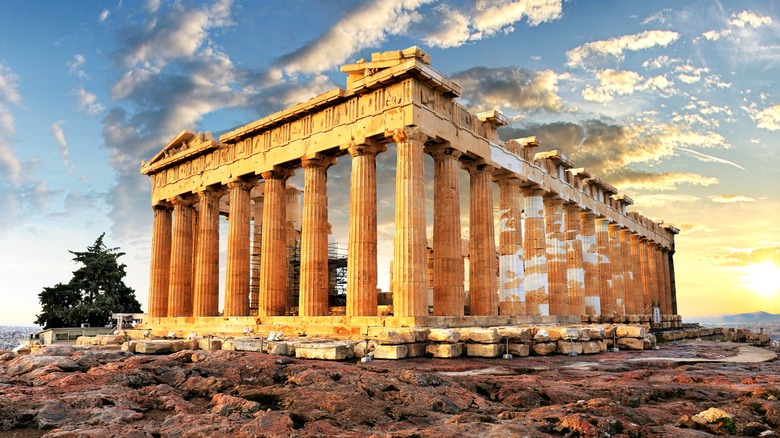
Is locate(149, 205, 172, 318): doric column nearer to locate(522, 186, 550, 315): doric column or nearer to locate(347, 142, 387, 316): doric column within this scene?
locate(347, 142, 387, 316): doric column

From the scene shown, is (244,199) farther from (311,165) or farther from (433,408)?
(433,408)

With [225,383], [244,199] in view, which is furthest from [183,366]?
[244,199]

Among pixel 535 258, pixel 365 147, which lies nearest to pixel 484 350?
pixel 365 147

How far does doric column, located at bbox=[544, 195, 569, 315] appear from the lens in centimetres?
3188

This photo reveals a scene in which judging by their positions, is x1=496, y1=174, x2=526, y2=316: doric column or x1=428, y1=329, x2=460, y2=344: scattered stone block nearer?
x1=428, y1=329, x2=460, y2=344: scattered stone block

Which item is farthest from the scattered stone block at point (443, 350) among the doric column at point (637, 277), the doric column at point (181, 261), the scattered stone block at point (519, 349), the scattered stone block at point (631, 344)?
the doric column at point (637, 277)

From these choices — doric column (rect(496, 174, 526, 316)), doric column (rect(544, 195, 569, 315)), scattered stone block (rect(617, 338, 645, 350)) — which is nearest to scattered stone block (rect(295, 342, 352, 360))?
scattered stone block (rect(617, 338, 645, 350))

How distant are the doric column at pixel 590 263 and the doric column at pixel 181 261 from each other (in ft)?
78.6

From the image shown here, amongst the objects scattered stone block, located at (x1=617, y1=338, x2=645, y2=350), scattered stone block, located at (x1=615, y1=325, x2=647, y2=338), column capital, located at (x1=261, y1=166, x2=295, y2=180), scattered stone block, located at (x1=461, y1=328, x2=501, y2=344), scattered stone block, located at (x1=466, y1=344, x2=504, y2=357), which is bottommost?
scattered stone block, located at (x1=617, y1=338, x2=645, y2=350)

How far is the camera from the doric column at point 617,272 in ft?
127

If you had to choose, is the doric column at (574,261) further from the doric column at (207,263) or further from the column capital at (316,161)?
the doric column at (207,263)

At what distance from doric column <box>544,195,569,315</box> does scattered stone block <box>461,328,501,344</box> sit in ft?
51.3

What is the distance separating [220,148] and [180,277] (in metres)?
8.31

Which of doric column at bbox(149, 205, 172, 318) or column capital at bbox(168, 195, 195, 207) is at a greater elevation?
column capital at bbox(168, 195, 195, 207)
